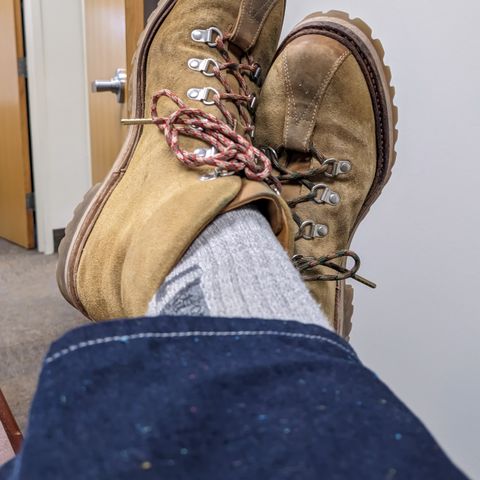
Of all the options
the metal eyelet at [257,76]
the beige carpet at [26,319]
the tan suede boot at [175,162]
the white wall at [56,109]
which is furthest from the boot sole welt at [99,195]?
the white wall at [56,109]

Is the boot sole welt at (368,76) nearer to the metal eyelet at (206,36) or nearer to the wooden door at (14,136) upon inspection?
the metal eyelet at (206,36)

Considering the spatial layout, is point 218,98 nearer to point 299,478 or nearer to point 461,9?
point 461,9

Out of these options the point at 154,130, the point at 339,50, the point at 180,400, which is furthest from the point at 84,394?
the point at 339,50

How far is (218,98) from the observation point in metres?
0.70

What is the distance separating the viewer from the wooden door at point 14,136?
6.68 feet

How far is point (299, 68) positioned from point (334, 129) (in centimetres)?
9

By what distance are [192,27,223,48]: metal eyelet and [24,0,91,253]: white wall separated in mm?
1469

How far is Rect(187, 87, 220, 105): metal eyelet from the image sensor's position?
702 mm

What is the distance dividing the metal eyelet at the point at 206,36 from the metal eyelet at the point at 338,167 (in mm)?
230

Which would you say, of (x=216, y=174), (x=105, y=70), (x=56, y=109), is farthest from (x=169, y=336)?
(x=56, y=109)

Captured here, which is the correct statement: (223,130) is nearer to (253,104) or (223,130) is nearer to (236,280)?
(253,104)

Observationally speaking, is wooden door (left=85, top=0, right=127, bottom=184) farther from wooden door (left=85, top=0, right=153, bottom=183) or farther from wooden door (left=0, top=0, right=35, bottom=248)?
wooden door (left=0, top=0, right=35, bottom=248)

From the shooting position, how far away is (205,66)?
73cm

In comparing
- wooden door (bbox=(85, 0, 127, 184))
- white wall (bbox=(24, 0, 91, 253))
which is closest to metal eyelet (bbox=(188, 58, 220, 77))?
wooden door (bbox=(85, 0, 127, 184))
